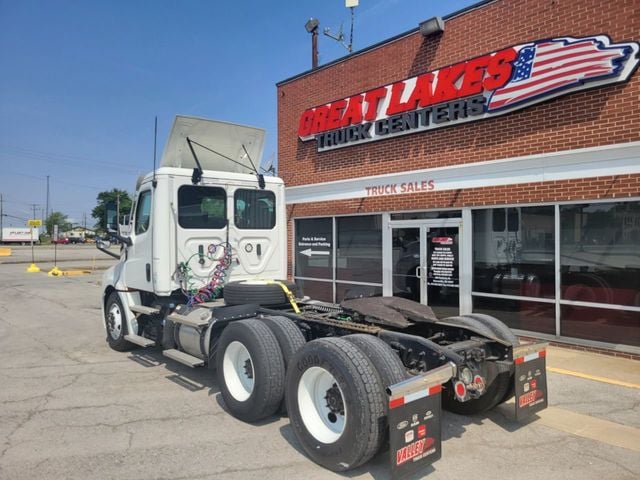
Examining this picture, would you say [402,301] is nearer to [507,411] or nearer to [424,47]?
[507,411]

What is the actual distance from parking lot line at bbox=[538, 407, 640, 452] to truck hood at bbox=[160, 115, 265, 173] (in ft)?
16.9

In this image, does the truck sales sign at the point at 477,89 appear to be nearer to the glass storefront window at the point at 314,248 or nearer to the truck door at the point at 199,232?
the glass storefront window at the point at 314,248

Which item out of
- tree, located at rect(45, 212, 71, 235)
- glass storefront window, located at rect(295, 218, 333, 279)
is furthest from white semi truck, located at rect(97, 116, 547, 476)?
tree, located at rect(45, 212, 71, 235)

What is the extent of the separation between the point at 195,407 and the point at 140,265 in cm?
257

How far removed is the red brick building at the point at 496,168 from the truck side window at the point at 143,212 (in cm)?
302

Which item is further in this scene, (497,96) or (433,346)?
(497,96)

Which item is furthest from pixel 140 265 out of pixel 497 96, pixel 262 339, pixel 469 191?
pixel 497 96

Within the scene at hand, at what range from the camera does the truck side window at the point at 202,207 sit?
651 centimetres

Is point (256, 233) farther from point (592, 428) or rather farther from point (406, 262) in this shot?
point (592, 428)

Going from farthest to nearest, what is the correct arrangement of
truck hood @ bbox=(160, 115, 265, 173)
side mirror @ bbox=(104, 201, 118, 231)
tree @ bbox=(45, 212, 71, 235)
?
tree @ bbox=(45, 212, 71, 235), side mirror @ bbox=(104, 201, 118, 231), truck hood @ bbox=(160, 115, 265, 173)

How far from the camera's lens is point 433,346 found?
12.7 ft

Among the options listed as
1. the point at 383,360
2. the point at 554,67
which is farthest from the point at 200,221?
the point at 554,67

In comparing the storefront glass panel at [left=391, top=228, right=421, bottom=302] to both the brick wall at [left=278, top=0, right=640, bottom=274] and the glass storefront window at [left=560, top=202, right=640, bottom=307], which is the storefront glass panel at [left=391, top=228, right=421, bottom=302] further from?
the glass storefront window at [left=560, top=202, right=640, bottom=307]

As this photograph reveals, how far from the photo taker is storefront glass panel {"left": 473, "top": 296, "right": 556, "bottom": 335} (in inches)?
308
